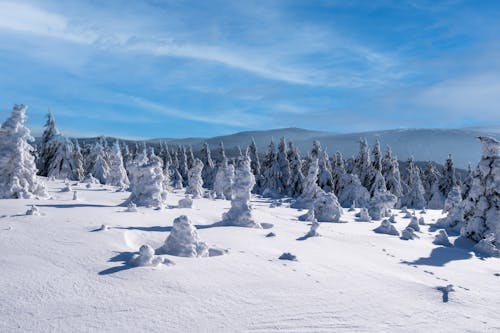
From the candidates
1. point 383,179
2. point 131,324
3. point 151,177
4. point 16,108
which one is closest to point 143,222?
point 151,177

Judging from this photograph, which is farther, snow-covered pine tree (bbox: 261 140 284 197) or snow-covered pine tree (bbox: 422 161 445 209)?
snow-covered pine tree (bbox: 261 140 284 197)

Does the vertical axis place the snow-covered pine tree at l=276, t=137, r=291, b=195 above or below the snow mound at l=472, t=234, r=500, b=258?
above

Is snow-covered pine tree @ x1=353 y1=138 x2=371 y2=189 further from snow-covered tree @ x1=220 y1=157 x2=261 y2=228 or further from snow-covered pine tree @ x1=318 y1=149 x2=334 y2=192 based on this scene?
snow-covered tree @ x1=220 y1=157 x2=261 y2=228

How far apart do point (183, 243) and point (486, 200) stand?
587 inches

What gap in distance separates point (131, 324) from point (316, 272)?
4.84 m

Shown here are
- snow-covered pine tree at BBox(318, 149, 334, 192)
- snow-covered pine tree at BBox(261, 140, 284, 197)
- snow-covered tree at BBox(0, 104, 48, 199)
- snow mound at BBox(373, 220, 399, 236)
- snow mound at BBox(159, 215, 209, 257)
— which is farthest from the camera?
snow-covered pine tree at BBox(261, 140, 284, 197)

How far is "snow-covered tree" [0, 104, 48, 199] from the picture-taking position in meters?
15.4

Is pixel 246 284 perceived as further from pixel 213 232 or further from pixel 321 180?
pixel 321 180

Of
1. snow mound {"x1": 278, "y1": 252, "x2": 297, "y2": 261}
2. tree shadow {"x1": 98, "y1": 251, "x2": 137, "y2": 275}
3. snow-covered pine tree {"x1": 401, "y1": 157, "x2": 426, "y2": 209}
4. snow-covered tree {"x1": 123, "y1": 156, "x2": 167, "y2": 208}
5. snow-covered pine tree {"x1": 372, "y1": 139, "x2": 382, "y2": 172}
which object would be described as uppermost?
snow-covered pine tree {"x1": 372, "y1": 139, "x2": 382, "y2": 172}

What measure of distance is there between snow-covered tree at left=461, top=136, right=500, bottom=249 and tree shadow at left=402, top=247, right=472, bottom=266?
8.37ft

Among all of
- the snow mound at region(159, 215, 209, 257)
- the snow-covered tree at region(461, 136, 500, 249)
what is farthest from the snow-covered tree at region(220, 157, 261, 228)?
the snow-covered tree at region(461, 136, 500, 249)

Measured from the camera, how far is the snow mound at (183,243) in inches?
368

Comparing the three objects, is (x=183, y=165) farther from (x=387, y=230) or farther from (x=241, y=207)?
(x=241, y=207)

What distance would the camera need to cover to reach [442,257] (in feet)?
45.5
